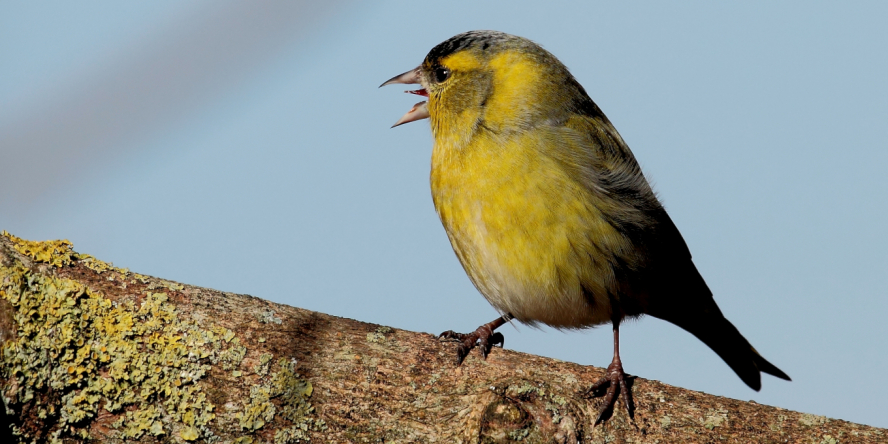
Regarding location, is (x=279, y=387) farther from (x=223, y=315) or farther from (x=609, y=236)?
(x=609, y=236)

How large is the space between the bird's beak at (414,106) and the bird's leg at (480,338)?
4.03ft

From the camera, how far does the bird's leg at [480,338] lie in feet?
10.4

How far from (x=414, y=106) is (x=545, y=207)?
3.96 feet

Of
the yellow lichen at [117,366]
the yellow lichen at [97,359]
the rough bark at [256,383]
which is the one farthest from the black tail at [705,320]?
the yellow lichen at [97,359]

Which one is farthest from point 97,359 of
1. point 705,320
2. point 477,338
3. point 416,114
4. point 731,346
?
point 731,346

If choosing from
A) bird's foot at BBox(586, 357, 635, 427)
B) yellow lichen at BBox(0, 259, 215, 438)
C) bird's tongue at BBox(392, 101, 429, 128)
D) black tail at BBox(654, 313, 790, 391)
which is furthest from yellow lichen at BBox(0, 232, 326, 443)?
black tail at BBox(654, 313, 790, 391)

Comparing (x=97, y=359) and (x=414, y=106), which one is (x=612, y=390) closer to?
(x=97, y=359)

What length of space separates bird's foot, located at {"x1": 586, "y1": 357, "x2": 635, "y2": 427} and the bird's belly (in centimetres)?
63

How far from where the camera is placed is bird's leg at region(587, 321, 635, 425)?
3.00m

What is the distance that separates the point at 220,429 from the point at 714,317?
310 centimetres

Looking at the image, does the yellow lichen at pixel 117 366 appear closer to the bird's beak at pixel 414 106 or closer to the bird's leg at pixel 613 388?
the bird's leg at pixel 613 388

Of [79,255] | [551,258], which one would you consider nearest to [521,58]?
[551,258]

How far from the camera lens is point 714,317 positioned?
4.71 metres

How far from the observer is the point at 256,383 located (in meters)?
2.82
